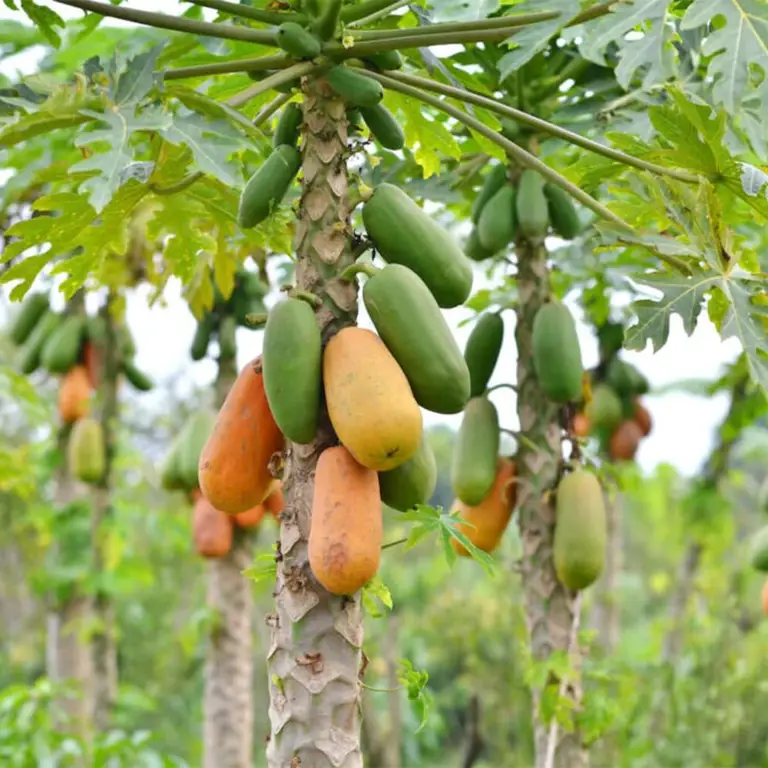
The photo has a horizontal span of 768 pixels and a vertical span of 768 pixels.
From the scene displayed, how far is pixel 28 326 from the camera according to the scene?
4.98 metres

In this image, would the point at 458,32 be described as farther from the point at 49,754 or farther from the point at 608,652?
the point at 608,652

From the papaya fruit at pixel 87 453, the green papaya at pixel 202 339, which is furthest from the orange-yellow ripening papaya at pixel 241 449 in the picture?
the papaya fruit at pixel 87 453

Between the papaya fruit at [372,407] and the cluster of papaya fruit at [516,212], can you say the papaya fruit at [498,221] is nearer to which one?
the cluster of papaya fruit at [516,212]

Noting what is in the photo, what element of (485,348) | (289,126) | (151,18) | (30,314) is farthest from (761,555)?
(30,314)

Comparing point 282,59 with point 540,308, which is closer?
point 282,59

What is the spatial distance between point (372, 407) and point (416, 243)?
352 millimetres

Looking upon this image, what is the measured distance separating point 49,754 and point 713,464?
11.5 feet


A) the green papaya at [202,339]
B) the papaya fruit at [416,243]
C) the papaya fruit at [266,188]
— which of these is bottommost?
the papaya fruit at [416,243]

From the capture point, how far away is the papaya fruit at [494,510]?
2.67 m

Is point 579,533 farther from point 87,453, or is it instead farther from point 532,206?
point 87,453

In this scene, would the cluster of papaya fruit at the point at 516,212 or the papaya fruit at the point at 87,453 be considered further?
the papaya fruit at the point at 87,453

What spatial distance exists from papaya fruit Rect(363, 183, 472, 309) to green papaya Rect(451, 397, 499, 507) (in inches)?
34.0

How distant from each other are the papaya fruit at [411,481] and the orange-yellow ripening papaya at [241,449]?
199 millimetres

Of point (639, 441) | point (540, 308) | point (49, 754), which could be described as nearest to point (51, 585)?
point (49, 754)
